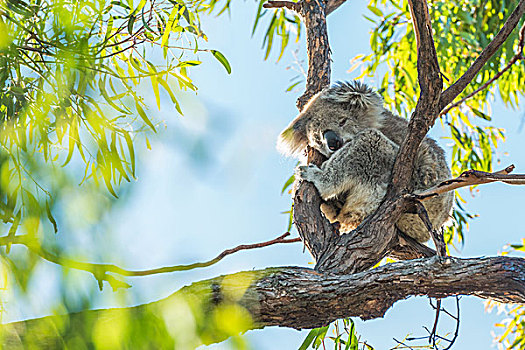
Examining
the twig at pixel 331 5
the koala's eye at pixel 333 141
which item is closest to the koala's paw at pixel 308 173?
the koala's eye at pixel 333 141

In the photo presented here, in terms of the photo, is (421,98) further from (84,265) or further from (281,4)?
(84,265)

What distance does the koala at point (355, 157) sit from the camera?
81.5 inches

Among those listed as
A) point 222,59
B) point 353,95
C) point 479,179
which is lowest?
point 479,179

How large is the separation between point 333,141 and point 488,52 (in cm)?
71

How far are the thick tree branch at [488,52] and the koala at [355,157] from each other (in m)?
0.28

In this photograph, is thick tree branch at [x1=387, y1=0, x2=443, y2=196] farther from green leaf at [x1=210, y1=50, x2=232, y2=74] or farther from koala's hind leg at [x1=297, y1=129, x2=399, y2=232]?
green leaf at [x1=210, y1=50, x2=232, y2=74]

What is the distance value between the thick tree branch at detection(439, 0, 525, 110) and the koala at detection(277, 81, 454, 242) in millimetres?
279

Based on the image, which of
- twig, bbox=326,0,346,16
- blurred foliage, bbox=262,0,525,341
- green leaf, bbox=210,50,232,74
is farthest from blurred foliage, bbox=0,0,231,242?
blurred foliage, bbox=262,0,525,341

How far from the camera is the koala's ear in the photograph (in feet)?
7.69

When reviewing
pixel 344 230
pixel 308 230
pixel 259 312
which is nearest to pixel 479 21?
pixel 344 230

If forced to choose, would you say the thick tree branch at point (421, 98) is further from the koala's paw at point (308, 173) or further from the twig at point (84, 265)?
the twig at point (84, 265)

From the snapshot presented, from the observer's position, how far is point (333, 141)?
87.4 inches

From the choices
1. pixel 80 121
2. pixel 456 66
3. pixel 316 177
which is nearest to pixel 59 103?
pixel 80 121

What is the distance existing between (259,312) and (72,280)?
711 mm
